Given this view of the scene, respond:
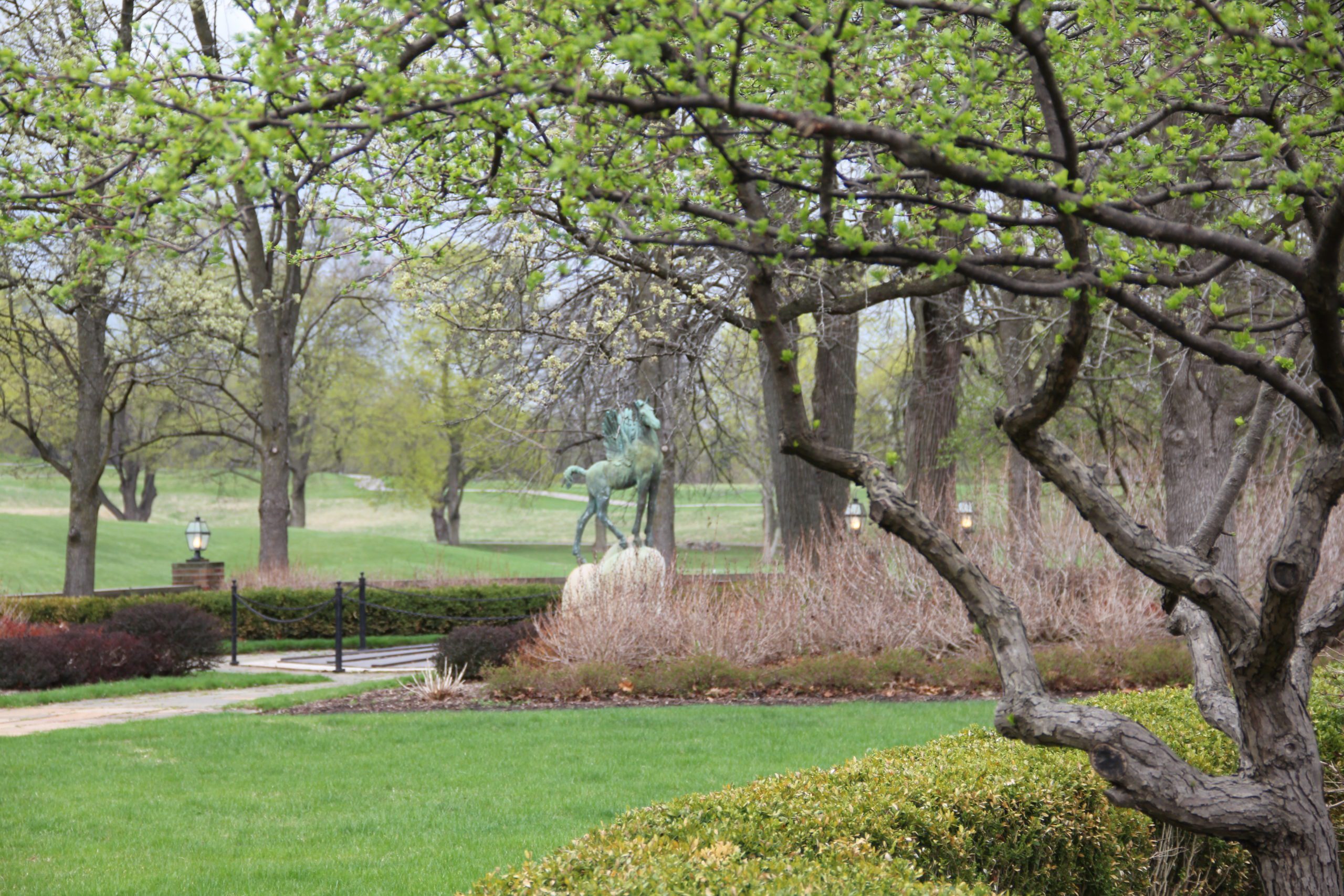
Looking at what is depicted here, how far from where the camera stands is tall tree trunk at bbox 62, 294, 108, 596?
1964 centimetres

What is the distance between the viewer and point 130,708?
11555mm

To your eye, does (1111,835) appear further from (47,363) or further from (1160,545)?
(47,363)

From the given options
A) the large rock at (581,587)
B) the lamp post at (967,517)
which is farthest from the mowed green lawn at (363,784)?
the lamp post at (967,517)

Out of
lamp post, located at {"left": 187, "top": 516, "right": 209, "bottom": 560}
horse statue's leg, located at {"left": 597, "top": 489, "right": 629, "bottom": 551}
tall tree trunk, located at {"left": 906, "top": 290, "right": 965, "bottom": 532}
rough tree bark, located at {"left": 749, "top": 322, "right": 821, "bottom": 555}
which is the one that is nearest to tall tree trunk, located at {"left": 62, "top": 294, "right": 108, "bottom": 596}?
lamp post, located at {"left": 187, "top": 516, "right": 209, "bottom": 560}

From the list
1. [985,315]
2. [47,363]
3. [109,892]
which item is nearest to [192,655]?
[47,363]

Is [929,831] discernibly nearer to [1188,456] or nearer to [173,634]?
[1188,456]

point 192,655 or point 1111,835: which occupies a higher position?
point 1111,835

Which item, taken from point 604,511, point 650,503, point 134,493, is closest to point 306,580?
point 604,511

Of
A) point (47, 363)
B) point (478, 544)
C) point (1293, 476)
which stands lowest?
point (478, 544)

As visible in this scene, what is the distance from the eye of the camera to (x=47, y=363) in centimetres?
1928

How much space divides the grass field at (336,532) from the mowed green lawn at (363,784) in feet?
12.2

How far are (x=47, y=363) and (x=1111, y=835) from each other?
769 inches

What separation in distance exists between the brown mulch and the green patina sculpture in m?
3.19

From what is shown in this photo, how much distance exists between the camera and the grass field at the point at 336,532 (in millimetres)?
30031
